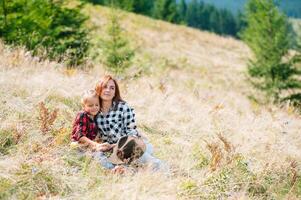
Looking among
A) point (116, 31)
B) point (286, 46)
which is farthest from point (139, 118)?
point (286, 46)

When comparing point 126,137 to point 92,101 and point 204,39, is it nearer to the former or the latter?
point 92,101

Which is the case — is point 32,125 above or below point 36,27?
below

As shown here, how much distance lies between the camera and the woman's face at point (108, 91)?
5.91 meters

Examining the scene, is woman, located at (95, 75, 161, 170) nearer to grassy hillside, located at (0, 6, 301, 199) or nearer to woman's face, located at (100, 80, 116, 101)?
woman's face, located at (100, 80, 116, 101)

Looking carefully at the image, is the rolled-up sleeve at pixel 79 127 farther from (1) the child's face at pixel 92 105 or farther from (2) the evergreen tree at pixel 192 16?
(2) the evergreen tree at pixel 192 16

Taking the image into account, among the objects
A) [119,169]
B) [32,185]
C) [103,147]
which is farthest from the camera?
[103,147]

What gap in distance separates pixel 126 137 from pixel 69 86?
115 inches

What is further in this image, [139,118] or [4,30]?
[4,30]

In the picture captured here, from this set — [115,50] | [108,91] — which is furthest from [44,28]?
[108,91]

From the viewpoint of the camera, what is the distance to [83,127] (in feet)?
19.1

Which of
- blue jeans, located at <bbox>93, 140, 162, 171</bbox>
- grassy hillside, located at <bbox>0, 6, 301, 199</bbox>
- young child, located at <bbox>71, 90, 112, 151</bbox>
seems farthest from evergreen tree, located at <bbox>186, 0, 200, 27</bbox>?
blue jeans, located at <bbox>93, 140, 162, 171</bbox>

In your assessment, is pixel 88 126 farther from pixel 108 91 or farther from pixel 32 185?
pixel 32 185

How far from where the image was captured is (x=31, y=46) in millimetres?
10664

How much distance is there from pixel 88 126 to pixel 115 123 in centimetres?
37
